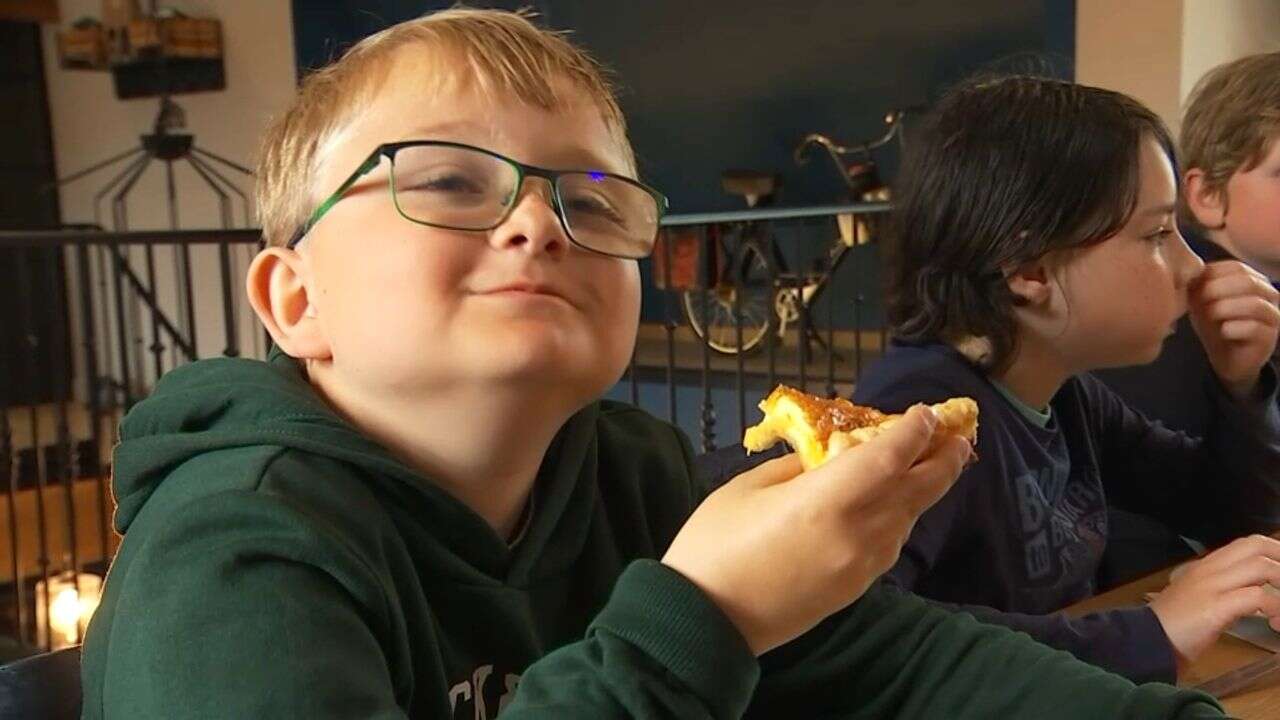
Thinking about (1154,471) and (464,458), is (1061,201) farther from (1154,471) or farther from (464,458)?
(464,458)

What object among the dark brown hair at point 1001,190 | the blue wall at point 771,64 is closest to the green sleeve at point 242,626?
the dark brown hair at point 1001,190

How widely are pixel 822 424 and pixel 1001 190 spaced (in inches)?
27.3

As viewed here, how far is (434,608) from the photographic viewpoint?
32.9 inches

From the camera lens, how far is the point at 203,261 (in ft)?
26.1

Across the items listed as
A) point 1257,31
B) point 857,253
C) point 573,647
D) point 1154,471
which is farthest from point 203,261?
point 573,647

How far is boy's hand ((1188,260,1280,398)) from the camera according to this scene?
5.02 feet

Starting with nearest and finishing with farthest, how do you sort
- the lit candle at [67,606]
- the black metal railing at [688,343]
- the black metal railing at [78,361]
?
the black metal railing at [78,361], the lit candle at [67,606], the black metal railing at [688,343]

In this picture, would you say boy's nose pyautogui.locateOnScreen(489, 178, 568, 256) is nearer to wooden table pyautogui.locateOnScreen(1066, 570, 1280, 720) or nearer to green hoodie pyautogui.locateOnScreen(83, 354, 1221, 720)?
green hoodie pyautogui.locateOnScreen(83, 354, 1221, 720)

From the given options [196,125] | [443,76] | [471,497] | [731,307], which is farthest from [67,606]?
[443,76]

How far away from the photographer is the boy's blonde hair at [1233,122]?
1.93 m

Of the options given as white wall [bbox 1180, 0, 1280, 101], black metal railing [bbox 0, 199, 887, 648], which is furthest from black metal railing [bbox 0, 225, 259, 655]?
white wall [bbox 1180, 0, 1280, 101]

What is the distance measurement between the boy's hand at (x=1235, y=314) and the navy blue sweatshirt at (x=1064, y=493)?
0.26 feet

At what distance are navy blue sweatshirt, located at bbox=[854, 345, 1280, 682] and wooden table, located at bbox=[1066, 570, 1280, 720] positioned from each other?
36 millimetres

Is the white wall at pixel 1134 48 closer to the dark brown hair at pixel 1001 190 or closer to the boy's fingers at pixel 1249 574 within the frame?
the dark brown hair at pixel 1001 190
